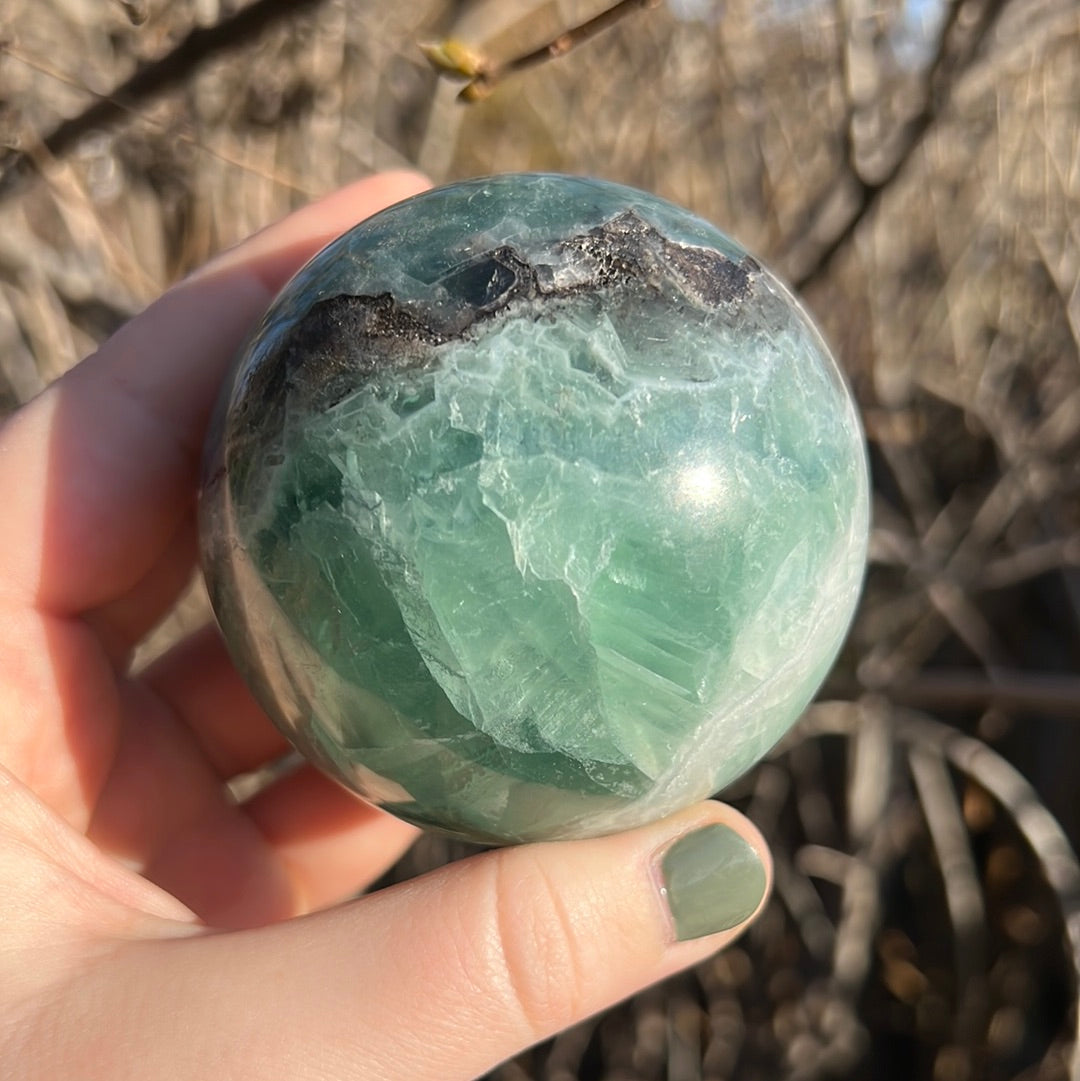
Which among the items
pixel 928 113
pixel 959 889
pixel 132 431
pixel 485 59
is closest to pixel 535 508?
pixel 485 59

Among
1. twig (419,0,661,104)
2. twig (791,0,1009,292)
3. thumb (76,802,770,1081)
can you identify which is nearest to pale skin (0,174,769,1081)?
thumb (76,802,770,1081)

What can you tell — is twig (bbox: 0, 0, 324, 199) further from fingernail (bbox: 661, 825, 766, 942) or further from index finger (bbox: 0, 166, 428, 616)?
fingernail (bbox: 661, 825, 766, 942)

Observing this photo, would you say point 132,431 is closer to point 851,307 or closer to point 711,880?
point 711,880

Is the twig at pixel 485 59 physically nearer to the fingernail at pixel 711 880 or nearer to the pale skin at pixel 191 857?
the pale skin at pixel 191 857

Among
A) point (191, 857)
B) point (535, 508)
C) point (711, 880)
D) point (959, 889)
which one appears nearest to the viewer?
point (535, 508)

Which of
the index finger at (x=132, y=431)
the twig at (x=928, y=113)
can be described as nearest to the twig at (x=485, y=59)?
the index finger at (x=132, y=431)
